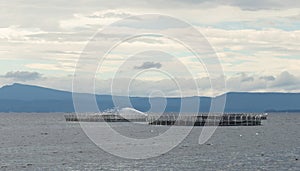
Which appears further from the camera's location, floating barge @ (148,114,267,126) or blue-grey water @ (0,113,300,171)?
floating barge @ (148,114,267,126)

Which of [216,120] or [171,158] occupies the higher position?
[171,158]

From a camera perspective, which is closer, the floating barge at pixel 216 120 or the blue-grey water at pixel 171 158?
the blue-grey water at pixel 171 158

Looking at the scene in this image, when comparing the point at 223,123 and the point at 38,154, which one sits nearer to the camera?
the point at 38,154

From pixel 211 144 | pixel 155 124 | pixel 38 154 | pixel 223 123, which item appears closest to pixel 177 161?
pixel 38 154

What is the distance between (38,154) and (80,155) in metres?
6.60

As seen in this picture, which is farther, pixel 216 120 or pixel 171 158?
pixel 216 120

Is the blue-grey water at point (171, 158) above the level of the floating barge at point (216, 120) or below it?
above

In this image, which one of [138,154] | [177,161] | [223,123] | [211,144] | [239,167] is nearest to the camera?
[239,167]

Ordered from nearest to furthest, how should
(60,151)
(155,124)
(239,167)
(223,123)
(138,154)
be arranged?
(239,167) < (138,154) < (60,151) < (223,123) < (155,124)

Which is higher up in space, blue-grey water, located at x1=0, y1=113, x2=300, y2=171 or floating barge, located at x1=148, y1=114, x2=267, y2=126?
blue-grey water, located at x1=0, y1=113, x2=300, y2=171

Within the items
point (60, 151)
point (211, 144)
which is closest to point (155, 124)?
point (211, 144)

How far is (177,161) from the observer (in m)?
76.9

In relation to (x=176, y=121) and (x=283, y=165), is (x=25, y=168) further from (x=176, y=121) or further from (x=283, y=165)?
(x=176, y=121)

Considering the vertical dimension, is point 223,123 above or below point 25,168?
below
